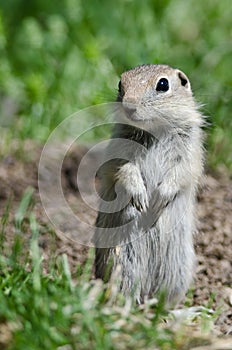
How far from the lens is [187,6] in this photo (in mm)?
9555

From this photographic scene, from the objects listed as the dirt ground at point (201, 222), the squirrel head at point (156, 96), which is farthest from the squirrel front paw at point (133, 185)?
the dirt ground at point (201, 222)

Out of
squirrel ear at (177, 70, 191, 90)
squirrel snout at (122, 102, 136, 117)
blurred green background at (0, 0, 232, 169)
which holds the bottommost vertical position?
squirrel snout at (122, 102, 136, 117)

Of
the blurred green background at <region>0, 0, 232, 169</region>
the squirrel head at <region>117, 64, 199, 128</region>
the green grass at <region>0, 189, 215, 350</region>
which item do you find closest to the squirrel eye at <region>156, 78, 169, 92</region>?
the squirrel head at <region>117, 64, 199, 128</region>

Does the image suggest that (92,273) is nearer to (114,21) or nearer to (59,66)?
(59,66)

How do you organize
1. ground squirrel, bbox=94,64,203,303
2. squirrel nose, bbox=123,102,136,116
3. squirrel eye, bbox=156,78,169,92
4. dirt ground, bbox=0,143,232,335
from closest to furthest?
1. squirrel nose, bbox=123,102,136,116
2. ground squirrel, bbox=94,64,203,303
3. squirrel eye, bbox=156,78,169,92
4. dirt ground, bbox=0,143,232,335

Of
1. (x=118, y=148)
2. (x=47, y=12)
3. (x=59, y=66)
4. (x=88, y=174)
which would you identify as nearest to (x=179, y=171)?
(x=118, y=148)

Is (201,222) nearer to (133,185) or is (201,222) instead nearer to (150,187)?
(150,187)

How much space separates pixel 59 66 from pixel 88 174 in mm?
1920

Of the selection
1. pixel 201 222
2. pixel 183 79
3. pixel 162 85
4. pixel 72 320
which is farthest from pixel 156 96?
pixel 72 320

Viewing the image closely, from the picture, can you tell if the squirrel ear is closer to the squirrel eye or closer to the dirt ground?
the squirrel eye

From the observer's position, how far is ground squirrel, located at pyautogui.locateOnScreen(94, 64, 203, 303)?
5.21 m

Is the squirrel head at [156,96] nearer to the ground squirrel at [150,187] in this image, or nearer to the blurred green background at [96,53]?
the ground squirrel at [150,187]

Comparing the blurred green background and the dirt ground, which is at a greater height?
the blurred green background

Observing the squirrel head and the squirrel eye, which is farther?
the squirrel eye
